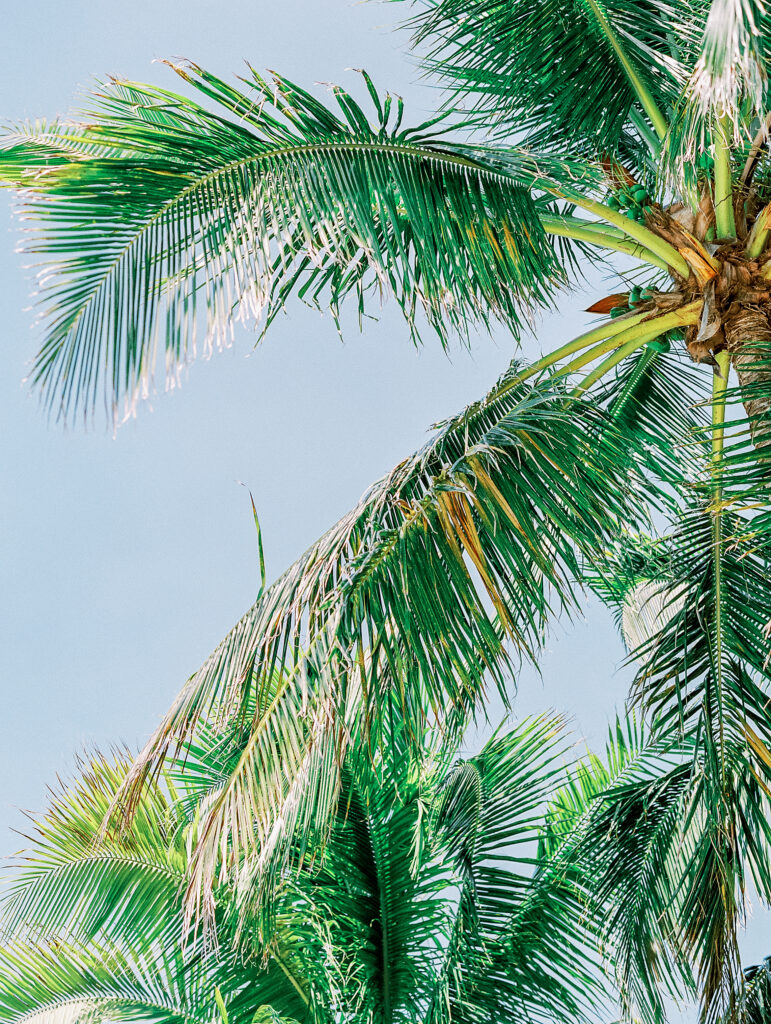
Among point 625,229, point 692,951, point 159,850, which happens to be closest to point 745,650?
point 692,951

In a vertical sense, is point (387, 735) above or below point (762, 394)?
below

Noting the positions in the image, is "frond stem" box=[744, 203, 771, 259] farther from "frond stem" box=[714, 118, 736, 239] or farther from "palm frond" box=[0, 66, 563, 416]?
"palm frond" box=[0, 66, 563, 416]

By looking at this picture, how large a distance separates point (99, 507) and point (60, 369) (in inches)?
1171

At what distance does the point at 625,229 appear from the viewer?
4621 millimetres

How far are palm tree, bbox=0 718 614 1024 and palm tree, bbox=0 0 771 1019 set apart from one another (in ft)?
4.59

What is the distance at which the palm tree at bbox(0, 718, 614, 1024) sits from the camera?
641 centimetres

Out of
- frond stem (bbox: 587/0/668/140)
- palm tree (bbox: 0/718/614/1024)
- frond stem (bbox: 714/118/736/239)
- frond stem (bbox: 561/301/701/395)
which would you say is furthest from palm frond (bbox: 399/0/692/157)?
palm tree (bbox: 0/718/614/1024)

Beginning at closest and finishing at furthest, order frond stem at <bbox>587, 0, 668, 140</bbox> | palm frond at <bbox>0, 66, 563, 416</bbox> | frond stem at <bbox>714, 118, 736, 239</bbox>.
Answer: palm frond at <bbox>0, 66, 563, 416</bbox> → frond stem at <bbox>714, 118, 736, 239</bbox> → frond stem at <bbox>587, 0, 668, 140</bbox>

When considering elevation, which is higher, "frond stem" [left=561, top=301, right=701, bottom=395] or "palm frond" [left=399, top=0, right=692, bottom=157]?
"palm frond" [left=399, top=0, right=692, bottom=157]

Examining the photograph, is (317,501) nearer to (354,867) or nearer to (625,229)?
(354,867)

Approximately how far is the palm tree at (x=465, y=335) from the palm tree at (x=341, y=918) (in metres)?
1.40

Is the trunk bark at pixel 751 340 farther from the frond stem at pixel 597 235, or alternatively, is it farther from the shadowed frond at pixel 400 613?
the shadowed frond at pixel 400 613

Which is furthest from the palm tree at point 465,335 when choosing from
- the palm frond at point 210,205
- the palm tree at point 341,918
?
the palm tree at point 341,918

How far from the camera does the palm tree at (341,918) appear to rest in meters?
6.41
